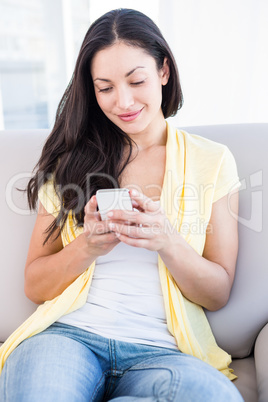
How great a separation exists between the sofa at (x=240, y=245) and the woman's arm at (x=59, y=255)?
0.13 m

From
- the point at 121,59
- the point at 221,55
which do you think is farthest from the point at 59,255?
the point at 221,55

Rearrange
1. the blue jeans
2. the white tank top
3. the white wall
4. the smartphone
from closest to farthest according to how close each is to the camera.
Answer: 1. the blue jeans
2. the smartphone
3. the white tank top
4. the white wall

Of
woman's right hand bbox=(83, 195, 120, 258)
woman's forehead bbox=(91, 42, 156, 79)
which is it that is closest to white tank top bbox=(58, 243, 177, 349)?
woman's right hand bbox=(83, 195, 120, 258)

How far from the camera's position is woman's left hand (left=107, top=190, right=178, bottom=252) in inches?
36.9

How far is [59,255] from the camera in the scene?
1.11 m

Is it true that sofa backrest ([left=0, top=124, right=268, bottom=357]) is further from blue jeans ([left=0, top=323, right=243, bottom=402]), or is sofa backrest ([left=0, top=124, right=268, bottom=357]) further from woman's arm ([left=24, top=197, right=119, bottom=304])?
blue jeans ([left=0, top=323, right=243, bottom=402])

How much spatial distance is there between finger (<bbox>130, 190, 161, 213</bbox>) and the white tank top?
8.1 inches

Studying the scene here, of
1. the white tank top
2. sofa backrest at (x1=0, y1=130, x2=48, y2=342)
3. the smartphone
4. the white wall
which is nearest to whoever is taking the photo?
the smartphone

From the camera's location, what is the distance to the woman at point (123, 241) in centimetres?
95

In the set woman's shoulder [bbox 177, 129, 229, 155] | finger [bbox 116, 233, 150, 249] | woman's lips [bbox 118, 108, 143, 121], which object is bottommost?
finger [bbox 116, 233, 150, 249]

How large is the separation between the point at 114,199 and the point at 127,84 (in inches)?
12.9

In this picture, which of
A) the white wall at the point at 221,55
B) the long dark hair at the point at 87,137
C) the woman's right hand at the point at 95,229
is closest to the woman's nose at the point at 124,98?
the long dark hair at the point at 87,137

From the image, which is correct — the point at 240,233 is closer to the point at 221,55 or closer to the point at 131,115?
the point at 131,115

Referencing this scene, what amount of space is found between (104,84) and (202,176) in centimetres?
34
